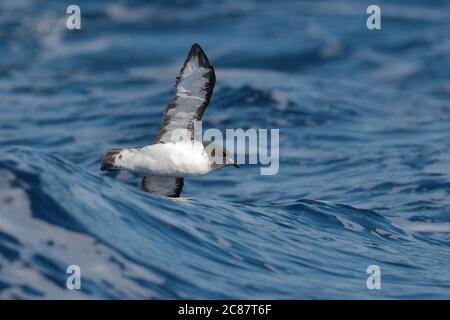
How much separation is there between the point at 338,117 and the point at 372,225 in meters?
11.6

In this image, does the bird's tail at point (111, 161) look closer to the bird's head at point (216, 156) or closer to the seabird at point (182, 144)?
the seabird at point (182, 144)

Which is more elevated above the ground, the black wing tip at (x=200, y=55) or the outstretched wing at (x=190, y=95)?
the black wing tip at (x=200, y=55)

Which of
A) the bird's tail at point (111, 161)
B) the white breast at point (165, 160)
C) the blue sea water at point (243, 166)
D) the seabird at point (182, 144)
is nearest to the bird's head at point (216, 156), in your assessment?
the seabird at point (182, 144)

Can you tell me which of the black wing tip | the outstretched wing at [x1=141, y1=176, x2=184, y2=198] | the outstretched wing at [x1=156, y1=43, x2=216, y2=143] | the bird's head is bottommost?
the outstretched wing at [x1=141, y1=176, x2=184, y2=198]

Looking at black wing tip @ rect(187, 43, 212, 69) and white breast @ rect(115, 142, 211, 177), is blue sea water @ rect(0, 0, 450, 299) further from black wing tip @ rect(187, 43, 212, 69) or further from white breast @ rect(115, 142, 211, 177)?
black wing tip @ rect(187, 43, 212, 69)

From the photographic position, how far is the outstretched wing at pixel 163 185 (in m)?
15.0

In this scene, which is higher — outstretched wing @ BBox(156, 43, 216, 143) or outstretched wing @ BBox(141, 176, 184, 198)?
outstretched wing @ BBox(156, 43, 216, 143)

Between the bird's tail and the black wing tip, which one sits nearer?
the black wing tip

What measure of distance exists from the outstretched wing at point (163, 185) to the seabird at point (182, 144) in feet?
2.66

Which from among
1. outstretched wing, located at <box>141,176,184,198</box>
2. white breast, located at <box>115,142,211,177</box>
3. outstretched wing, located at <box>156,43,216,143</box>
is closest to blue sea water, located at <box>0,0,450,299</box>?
outstretched wing, located at <box>141,176,184,198</box>

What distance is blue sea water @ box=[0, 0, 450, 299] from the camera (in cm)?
1259

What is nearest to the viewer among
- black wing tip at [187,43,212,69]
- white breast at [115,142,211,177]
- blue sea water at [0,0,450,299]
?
blue sea water at [0,0,450,299]

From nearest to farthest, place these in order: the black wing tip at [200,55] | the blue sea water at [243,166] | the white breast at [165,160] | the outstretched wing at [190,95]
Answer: the blue sea water at [243,166] < the black wing tip at [200,55] < the outstretched wing at [190,95] < the white breast at [165,160]
